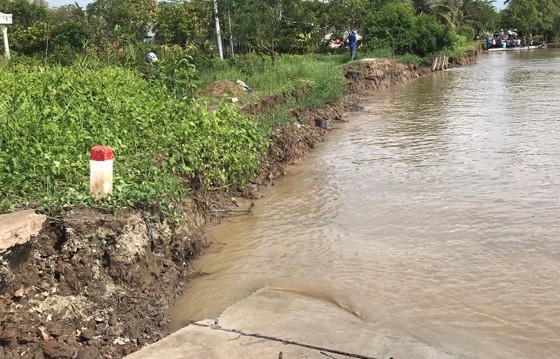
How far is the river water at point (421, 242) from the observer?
453cm

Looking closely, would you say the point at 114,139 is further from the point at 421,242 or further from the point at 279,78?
Answer: the point at 279,78

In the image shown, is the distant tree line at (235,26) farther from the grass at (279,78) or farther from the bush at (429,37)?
the grass at (279,78)

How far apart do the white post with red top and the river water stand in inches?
47.9

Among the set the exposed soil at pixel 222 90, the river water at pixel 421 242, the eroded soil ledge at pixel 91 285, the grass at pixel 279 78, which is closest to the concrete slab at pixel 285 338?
the river water at pixel 421 242

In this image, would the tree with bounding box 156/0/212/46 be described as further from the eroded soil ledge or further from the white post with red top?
the eroded soil ledge

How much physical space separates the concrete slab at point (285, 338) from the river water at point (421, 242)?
33 centimetres

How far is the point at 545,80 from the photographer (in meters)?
22.1

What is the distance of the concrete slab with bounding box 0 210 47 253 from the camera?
3.56 meters

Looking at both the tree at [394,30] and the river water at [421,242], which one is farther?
the tree at [394,30]

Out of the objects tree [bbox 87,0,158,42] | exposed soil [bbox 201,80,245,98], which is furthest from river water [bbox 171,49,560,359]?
tree [bbox 87,0,158,42]

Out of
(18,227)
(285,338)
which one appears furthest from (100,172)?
(285,338)

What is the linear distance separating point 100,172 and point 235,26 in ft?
49.4

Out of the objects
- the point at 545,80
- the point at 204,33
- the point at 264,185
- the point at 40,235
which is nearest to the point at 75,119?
the point at 40,235

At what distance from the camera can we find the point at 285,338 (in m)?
3.91
